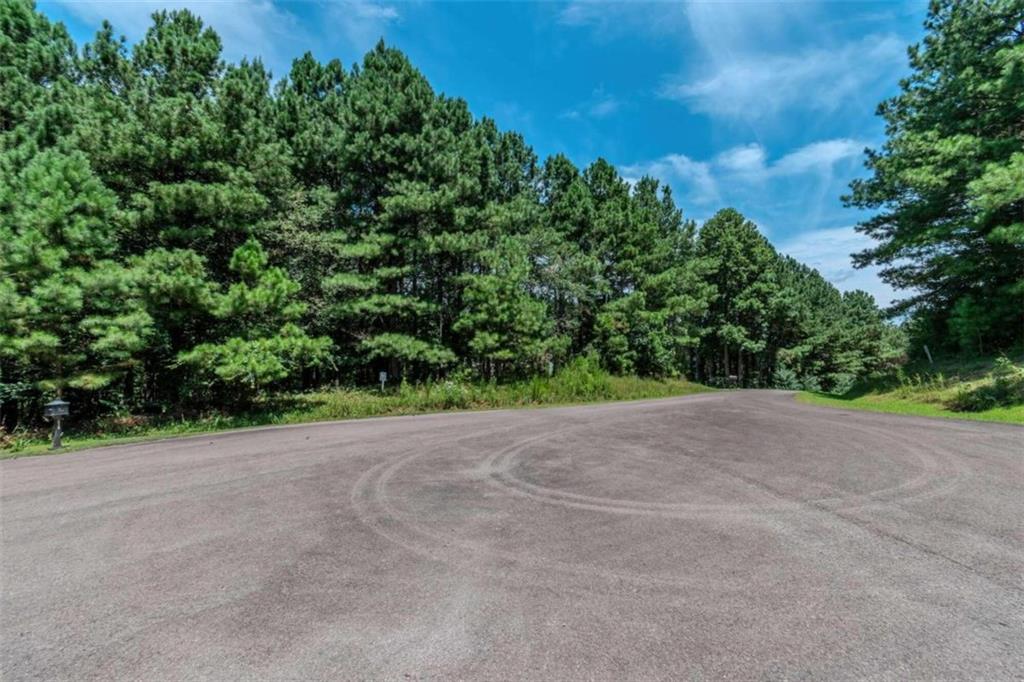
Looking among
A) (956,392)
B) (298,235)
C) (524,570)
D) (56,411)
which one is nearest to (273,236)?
(298,235)

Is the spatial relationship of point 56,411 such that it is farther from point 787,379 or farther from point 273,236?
point 787,379

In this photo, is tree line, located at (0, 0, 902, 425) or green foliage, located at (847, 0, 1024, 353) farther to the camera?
green foliage, located at (847, 0, 1024, 353)

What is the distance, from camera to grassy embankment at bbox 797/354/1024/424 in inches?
407

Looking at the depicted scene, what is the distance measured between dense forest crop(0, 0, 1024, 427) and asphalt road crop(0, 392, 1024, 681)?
668 cm

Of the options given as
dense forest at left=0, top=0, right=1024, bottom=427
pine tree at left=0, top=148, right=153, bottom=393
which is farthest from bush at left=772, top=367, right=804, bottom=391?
pine tree at left=0, top=148, right=153, bottom=393

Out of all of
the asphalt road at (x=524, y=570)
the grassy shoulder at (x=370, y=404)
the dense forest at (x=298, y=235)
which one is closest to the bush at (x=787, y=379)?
the dense forest at (x=298, y=235)

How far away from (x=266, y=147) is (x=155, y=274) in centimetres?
550

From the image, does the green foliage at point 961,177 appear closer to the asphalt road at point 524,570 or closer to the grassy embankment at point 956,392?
the grassy embankment at point 956,392

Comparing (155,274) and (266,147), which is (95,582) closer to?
(155,274)

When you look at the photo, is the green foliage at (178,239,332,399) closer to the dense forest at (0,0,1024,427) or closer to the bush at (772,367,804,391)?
the dense forest at (0,0,1024,427)

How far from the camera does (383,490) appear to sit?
4922 mm

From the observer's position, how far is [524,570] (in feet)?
9.91

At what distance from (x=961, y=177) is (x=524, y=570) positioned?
2030 cm

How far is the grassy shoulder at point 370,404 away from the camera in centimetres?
995
